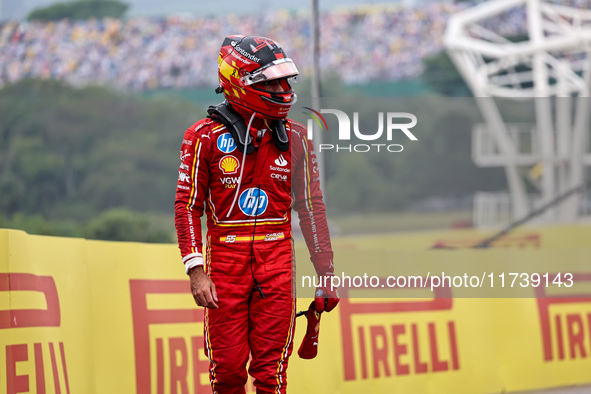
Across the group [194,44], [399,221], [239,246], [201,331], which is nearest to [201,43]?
[194,44]

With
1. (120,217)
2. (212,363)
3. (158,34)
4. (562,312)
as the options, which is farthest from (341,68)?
(212,363)

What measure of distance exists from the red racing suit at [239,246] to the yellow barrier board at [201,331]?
0.91 metres

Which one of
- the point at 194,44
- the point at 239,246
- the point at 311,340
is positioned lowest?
the point at 311,340

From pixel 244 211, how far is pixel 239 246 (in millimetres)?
166

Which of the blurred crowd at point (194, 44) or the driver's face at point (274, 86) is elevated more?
the blurred crowd at point (194, 44)

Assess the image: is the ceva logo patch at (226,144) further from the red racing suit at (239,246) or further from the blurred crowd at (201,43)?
the blurred crowd at (201,43)

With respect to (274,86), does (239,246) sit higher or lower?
lower

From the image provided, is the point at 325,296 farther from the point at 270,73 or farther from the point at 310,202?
the point at 270,73

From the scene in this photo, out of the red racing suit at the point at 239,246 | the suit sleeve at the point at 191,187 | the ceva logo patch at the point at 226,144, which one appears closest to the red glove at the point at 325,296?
the red racing suit at the point at 239,246

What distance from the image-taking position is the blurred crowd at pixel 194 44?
1914 inches

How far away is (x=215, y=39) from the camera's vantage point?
53.2 m

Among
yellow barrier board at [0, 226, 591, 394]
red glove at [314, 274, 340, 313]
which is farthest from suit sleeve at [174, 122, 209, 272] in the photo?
yellow barrier board at [0, 226, 591, 394]

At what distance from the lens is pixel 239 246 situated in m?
3.84

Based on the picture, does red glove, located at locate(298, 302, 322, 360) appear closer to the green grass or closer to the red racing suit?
the red racing suit
